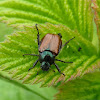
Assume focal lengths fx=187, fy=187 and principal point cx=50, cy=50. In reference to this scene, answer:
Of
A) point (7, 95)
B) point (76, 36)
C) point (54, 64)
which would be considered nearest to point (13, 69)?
point (54, 64)

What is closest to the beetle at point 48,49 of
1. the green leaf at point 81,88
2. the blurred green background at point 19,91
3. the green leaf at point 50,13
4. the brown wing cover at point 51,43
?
the brown wing cover at point 51,43

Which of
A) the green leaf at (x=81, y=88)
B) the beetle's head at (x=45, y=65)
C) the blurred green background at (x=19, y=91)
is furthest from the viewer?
the blurred green background at (x=19, y=91)

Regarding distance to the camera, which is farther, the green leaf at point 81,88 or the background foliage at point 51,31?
the green leaf at point 81,88

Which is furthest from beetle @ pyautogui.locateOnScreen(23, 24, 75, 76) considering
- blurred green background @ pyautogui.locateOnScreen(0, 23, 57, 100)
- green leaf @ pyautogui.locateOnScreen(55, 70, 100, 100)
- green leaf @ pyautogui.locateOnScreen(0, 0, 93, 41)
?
blurred green background @ pyautogui.locateOnScreen(0, 23, 57, 100)

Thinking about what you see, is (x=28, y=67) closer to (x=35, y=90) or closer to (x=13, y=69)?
(x=13, y=69)

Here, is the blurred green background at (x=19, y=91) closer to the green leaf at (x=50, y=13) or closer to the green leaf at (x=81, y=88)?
the green leaf at (x=81, y=88)

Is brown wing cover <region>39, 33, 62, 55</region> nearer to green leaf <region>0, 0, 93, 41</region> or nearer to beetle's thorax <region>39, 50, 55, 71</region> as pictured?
beetle's thorax <region>39, 50, 55, 71</region>
